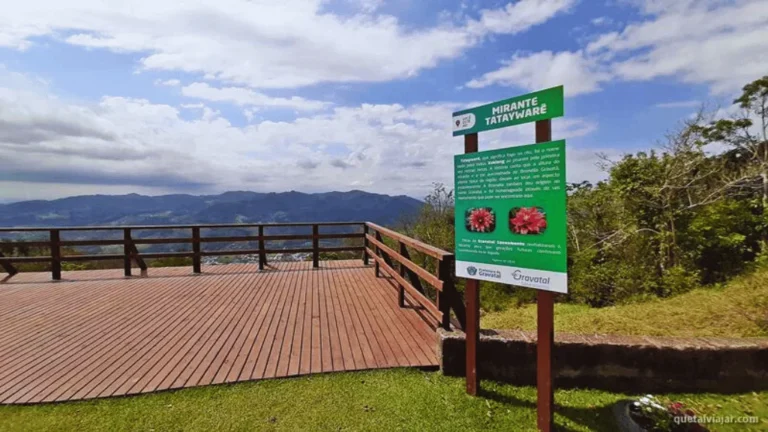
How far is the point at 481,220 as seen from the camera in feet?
9.83

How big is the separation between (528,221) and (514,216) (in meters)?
0.11

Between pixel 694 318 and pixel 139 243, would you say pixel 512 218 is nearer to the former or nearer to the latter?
pixel 694 318

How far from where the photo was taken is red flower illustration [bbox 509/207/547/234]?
8.47ft

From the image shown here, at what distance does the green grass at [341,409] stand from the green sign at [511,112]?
2099 millimetres

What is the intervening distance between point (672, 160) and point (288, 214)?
185075 millimetres

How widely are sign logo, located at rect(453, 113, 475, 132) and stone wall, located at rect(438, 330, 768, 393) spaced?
5.71 feet

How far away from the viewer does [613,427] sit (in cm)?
271

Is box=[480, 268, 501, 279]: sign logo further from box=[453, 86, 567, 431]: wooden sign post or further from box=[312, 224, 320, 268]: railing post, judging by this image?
box=[312, 224, 320, 268]: railing post

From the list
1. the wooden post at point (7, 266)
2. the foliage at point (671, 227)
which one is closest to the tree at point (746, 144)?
the foliage at point (671, 227)

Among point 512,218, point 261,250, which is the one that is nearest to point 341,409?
point 512,218

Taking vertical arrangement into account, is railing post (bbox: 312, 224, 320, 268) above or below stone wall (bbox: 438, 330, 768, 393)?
above

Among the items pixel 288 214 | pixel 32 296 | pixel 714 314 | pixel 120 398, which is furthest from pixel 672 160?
pixel 288 214

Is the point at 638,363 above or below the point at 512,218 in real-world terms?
below

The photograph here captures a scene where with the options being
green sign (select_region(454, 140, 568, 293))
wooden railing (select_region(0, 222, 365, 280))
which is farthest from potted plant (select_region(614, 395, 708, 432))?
wooden railing (select_region(0, 222, 365, 280))
